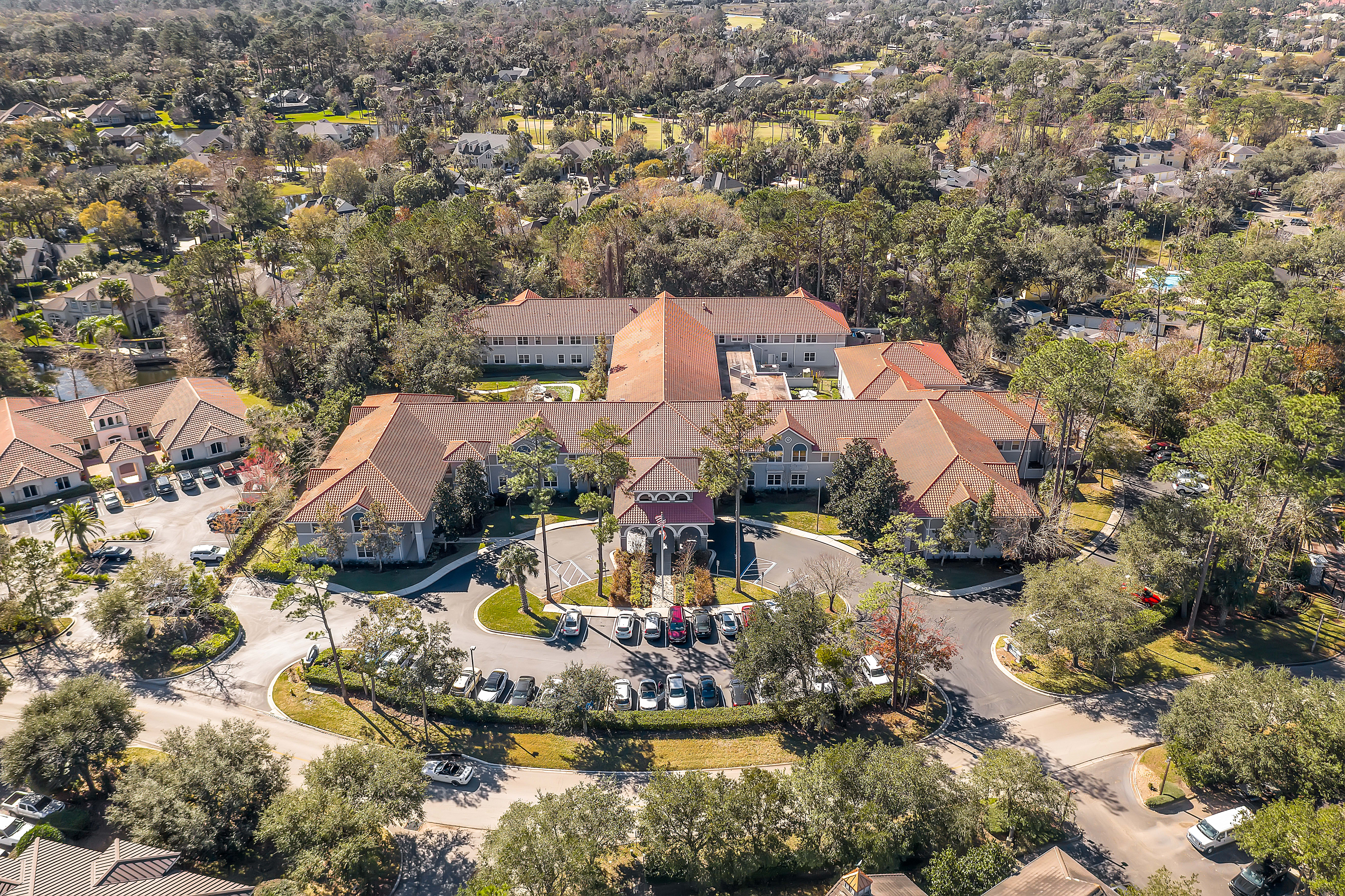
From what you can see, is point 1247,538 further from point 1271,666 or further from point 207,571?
point 207,571

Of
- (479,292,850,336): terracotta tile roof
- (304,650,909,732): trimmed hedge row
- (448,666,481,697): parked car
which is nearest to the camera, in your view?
(304,650,909,732): trimmed hedge row

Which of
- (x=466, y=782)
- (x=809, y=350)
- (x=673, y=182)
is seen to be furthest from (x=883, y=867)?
(x=673, y=182)

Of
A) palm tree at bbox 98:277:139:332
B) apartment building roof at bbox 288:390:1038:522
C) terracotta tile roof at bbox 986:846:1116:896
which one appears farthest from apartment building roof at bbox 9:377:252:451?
terracotta tile roof at bbox 986:846:1116:896

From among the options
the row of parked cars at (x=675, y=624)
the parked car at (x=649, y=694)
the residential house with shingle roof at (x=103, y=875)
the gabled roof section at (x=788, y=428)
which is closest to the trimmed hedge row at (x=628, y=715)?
the parked car at (x=649, y=694)

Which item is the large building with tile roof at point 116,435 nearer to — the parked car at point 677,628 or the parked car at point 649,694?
the parked car at point 677,628

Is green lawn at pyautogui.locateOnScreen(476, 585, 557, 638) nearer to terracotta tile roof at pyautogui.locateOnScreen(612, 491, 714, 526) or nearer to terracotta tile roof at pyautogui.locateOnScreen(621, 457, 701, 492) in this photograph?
terracotta tile roof at pyautogui.locateOnScreen(612, 491, 714, 526)

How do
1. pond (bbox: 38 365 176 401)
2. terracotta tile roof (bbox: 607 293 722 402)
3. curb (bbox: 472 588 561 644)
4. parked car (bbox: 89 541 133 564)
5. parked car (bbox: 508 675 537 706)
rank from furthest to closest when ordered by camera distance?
1. pond (bbox: 38 365 176 401)
2. terracotta tile roof (bbox: 607 293 722 402)
3. parked car (bbox: 89 541 133 564)
4. curb (bbox: 472 588 561 644)
5. parked car (bbox: 508 675 537 706)
